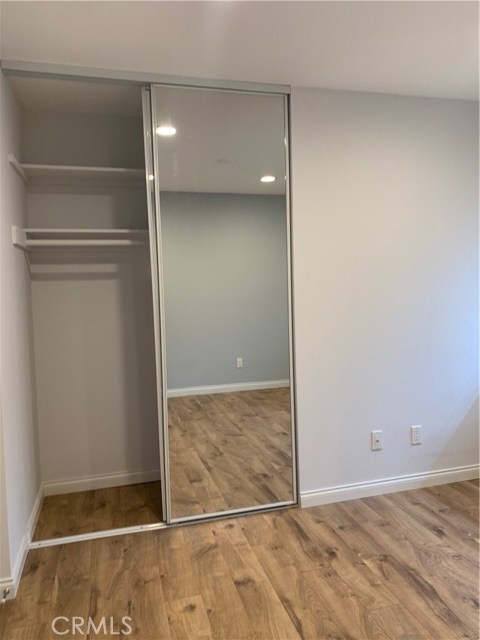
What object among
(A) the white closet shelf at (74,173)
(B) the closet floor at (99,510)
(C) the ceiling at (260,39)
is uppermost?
(C) the ceiling at (260,39)

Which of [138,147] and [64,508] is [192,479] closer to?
[64,508]

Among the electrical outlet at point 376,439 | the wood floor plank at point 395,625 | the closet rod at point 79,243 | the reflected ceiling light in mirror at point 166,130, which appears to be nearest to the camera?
the wood floor plank at point 395,625

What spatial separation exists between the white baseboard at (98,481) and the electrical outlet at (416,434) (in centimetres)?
175

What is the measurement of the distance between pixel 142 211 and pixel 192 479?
1.78m

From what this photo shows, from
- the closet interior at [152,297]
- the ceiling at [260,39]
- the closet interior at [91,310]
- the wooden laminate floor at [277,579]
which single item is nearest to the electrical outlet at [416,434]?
the wooden laminate floor at [277,579]

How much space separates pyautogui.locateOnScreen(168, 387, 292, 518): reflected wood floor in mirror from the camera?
2.87 metres

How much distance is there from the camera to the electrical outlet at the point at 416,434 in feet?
10.4

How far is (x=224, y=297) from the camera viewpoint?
2865 millimetres

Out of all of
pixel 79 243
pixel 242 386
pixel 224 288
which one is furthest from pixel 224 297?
pixel 79 243

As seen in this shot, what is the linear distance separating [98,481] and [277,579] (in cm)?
154

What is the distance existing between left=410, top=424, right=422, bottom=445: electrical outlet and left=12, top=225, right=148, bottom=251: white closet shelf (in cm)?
215

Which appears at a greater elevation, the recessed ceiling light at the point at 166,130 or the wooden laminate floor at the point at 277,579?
the recessed ceiling light at the point at 166,130

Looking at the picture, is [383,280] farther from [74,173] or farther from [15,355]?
[15,355]

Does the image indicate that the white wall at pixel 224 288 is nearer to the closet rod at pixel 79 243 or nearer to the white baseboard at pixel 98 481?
the closet rod at pixel 79 243
